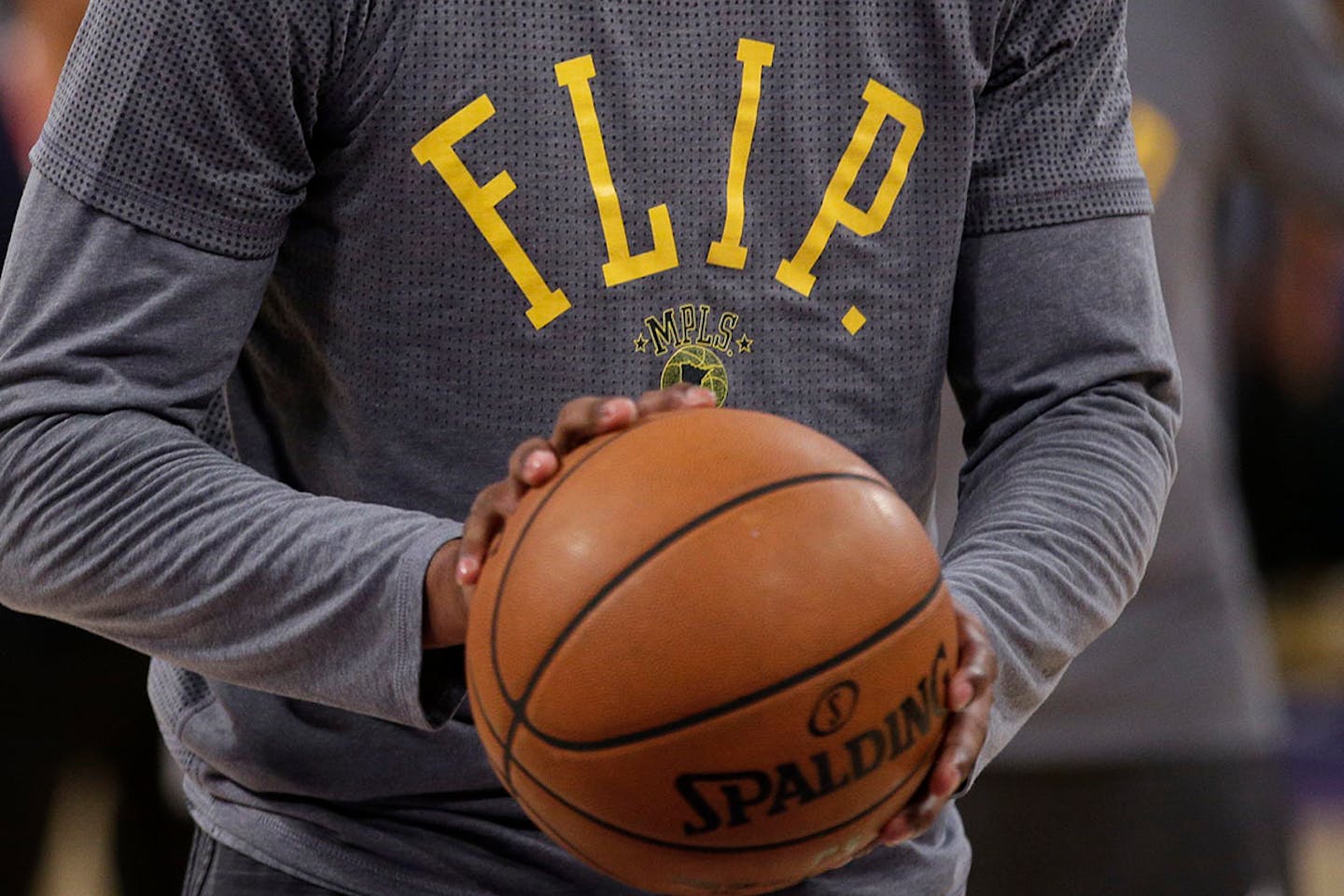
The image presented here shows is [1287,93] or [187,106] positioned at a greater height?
[187,106]

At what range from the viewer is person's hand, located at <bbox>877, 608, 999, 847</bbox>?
1.16 m

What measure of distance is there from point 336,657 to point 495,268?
335 millimetres

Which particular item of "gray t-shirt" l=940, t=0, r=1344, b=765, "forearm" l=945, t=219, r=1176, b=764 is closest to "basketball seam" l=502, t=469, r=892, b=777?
"forearm" l=945, t=219, r=1176, b=764

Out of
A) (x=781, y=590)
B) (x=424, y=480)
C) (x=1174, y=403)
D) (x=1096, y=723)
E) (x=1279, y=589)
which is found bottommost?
(x=1279, y=589)

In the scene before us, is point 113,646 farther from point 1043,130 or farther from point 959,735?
point 959,735

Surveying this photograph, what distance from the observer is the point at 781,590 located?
3.53 feet

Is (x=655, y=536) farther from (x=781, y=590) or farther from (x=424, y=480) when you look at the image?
(x=424, y=480)

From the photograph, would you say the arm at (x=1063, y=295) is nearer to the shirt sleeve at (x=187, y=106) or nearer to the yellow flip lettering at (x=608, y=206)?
the yellow flip lettering at (x=608, y=206)

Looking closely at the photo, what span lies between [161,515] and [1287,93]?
2.04 m

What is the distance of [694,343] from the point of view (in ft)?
4.80

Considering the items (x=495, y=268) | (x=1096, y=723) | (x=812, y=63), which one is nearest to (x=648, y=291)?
(x=495, y=268)

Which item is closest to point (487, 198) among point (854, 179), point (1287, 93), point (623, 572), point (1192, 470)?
point (854, 179)

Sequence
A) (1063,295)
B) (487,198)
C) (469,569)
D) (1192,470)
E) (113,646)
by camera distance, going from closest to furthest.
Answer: (469,569), (487,198), (1063,295), (1192,470), (113,646)

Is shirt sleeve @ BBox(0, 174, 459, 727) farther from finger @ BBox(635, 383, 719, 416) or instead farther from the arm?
the arm
